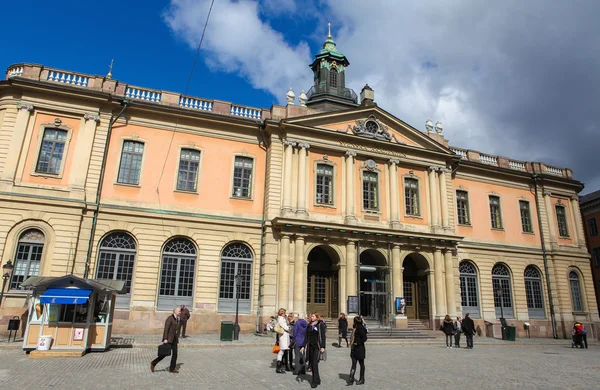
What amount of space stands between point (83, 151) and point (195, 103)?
6.35 meters

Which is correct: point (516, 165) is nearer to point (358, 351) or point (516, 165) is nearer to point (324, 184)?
point (324, 184)

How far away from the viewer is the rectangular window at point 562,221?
101ft

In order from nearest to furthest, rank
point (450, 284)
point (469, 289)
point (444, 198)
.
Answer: point (450, 284) < point (444, 198) < point (469, 289)

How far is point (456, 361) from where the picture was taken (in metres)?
14.1

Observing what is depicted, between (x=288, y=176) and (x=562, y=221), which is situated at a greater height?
(x=288, y=176)

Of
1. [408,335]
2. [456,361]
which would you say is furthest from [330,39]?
[456,361]

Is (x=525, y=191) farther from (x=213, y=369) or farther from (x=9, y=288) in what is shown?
(x=9, y=288)

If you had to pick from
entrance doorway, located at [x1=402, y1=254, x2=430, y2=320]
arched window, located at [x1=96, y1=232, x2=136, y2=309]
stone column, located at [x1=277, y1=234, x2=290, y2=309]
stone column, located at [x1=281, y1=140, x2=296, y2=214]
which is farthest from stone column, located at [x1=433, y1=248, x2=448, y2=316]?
arched window, located at [x1=96, y1=232, x2=136, y2=309]

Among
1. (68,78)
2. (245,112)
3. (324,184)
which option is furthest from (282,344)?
(68,78)

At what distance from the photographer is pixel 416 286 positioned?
25.9 m

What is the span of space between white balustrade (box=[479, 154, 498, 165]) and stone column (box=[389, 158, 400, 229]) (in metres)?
8.28

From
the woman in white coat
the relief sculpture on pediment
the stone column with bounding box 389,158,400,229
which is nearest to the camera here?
the woman in white coat

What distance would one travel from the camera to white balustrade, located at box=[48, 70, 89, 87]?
21.0m

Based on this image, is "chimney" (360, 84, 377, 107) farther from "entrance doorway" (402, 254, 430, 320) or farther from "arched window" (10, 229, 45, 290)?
"arched window" (10, 229, 45, 290)
